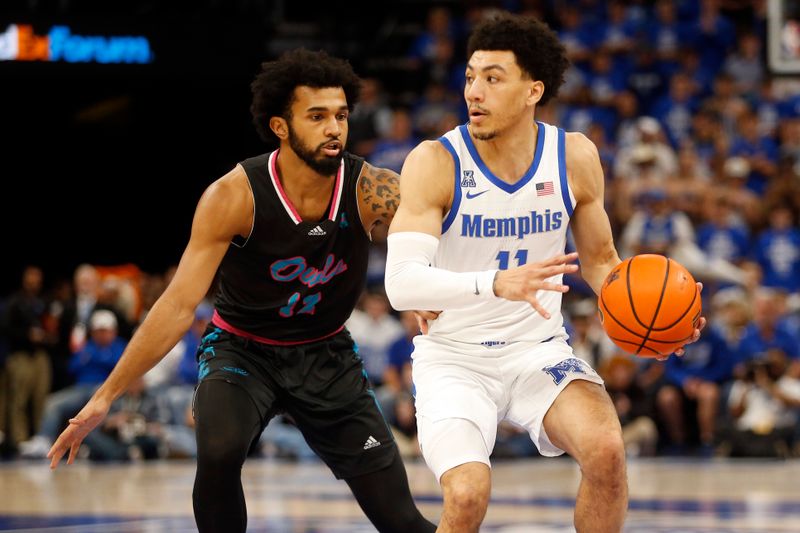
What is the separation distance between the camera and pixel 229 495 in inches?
210

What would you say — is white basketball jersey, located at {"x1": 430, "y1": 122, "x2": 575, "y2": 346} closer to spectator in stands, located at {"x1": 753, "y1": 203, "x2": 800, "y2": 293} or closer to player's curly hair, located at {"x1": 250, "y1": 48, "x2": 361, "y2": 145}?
player's curly hair, located at {"x1": 250, "y1": 48, "x2": 361, "y2": 145}

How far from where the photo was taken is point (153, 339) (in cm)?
560

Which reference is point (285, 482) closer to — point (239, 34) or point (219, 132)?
point (239, 34)

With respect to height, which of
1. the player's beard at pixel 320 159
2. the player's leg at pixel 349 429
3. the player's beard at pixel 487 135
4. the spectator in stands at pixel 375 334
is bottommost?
the spectator in stands at pixel 375 334

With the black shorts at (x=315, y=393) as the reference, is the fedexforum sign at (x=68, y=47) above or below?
above

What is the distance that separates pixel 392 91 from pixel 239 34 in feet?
10.7

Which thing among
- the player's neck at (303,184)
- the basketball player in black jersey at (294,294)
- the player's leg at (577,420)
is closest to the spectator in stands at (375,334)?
the basketball player in black jersey at (294,294)

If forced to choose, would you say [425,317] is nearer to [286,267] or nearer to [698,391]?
[286,267]

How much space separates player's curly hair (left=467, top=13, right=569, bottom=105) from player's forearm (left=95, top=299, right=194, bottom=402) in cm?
174

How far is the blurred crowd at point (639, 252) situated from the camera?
13.4 meters

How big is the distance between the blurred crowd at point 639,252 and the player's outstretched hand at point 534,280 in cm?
802

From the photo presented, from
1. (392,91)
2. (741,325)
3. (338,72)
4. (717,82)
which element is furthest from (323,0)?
(338,72)

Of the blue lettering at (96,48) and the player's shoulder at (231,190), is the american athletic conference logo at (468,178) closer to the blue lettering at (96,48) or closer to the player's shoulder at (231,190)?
the player's shoulder at (231,190)

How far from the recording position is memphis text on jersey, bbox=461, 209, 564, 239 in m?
5.33
